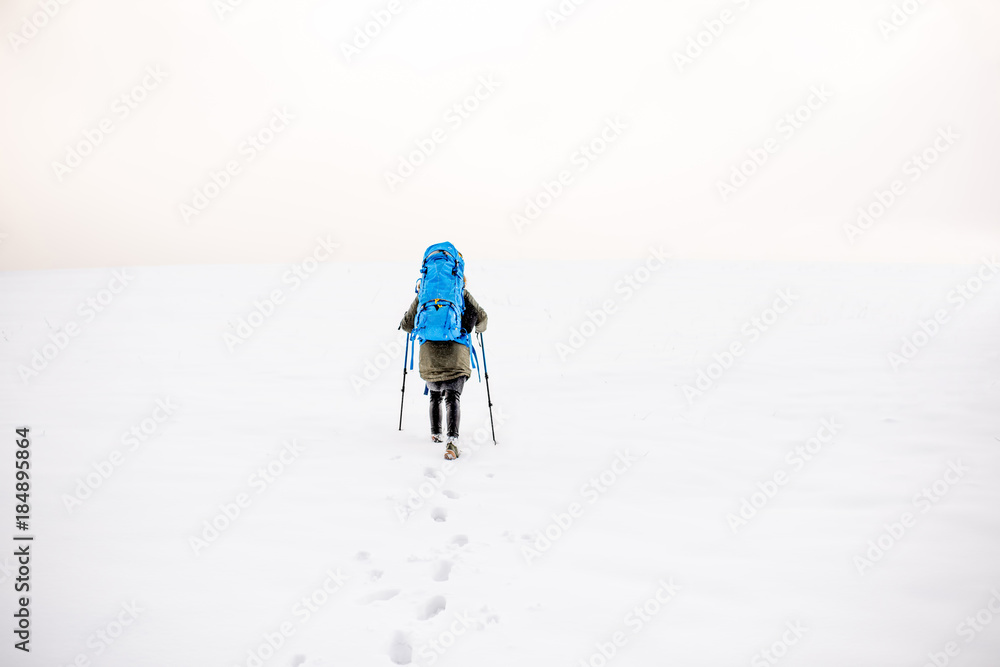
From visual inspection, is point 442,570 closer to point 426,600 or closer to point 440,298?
point 426,600

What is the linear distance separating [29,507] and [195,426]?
233cm

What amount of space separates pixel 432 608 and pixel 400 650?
398 mm

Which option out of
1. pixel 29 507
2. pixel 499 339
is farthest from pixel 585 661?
pixel 499 339

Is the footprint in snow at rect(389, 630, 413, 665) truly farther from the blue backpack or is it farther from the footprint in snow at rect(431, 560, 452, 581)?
the blue backpack

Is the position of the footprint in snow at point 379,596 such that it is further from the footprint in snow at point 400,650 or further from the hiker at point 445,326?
the hiker at point 445,326

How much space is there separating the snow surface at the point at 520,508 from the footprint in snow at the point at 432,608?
2cm

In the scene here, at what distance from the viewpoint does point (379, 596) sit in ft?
12.8

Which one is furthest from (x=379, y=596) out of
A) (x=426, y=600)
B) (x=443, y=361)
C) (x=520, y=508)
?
(x=443, y=361)

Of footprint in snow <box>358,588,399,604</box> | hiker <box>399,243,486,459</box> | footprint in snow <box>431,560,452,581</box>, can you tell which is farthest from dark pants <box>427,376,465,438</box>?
footprint in snow <box>358,588,399,604</box>

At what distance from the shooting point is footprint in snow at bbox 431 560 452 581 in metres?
4.14

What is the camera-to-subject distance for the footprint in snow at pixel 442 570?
414cm

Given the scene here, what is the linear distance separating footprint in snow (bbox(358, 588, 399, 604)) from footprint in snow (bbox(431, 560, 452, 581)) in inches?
11.9

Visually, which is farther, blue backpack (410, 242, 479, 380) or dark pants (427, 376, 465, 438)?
dark pants (427, 376, 465, 438)

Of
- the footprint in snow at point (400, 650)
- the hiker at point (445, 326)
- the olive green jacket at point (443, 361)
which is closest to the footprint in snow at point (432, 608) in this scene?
the footprint in snow at point (400, 650)
